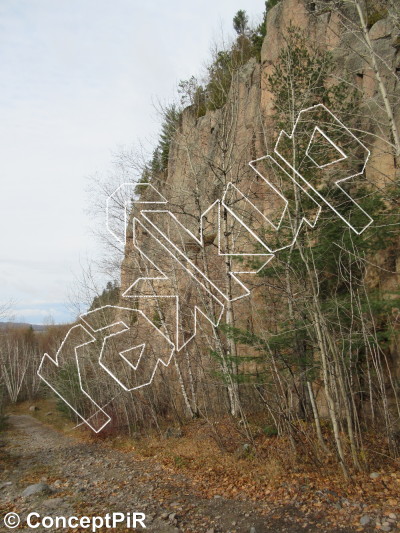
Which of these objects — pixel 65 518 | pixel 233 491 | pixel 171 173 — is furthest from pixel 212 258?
pixel 65 518

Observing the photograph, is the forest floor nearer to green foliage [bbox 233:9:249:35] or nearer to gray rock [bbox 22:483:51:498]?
gray rock [bbox 22:483:51:498]

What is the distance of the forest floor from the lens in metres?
4.91

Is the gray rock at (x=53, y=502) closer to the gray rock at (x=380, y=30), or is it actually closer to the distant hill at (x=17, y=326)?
the gray rock at (x=380, y=30)

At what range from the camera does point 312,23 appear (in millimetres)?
14133

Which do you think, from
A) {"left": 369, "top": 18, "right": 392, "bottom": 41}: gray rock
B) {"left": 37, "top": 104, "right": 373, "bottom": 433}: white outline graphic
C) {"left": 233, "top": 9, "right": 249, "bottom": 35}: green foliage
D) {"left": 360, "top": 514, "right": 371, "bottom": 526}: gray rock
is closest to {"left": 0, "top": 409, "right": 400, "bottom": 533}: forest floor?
{"left": 360, "top": 514, "right": 371, "bottom": 526}: gray rock

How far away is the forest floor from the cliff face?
9.77ft

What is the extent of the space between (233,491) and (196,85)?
12.3m

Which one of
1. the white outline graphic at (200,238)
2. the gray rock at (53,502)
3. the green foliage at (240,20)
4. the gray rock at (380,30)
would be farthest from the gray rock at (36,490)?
the green foliage at (240,20)

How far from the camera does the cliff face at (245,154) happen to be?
9539 mm

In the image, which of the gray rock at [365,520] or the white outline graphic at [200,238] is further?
the white outline graphic at [200,238]

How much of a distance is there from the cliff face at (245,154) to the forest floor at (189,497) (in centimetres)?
298

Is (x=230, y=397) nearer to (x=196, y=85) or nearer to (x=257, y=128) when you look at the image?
(x=257, y=128)

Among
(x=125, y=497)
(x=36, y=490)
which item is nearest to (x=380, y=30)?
(x=125, y=497)

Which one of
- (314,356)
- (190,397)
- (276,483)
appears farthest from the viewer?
(190,397)
